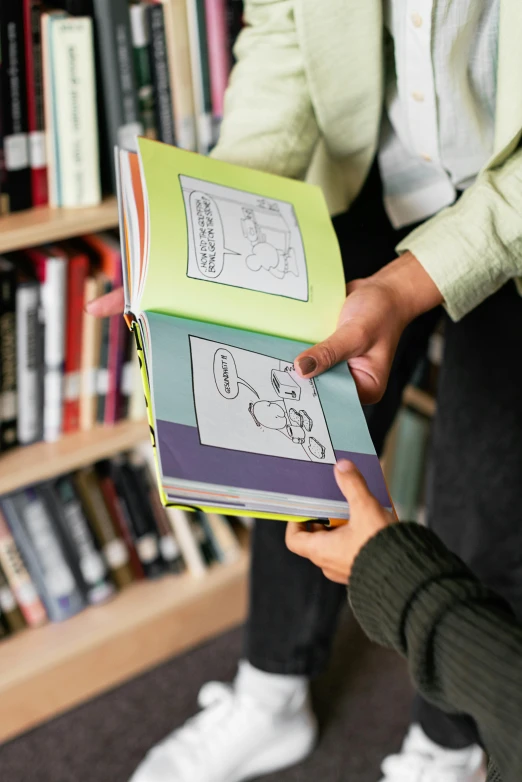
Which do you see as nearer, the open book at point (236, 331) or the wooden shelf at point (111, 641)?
the open book at point (236, 331)

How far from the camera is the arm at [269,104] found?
2.61 feet

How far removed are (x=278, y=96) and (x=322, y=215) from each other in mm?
155

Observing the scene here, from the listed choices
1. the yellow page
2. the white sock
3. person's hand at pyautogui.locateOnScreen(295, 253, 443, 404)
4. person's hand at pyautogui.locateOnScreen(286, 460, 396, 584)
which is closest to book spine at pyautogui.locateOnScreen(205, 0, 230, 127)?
the yellow page

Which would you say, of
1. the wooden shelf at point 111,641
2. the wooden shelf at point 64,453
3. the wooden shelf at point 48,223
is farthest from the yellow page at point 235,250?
the wooden shelf at point 111,641

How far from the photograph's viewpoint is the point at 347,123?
0.80m

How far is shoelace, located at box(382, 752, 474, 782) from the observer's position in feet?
3.25

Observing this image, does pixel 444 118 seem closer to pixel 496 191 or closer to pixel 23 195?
pixel 496 191

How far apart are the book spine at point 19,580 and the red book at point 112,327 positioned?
23cm

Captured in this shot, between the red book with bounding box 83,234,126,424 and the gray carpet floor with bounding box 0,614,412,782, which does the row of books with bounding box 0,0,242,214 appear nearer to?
the red book with bounding box 83,234,126,424

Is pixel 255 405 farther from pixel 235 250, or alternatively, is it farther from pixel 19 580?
pixel 19 580

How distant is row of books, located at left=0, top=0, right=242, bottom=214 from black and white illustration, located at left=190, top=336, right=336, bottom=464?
48cm

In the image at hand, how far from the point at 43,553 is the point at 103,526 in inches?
4.0

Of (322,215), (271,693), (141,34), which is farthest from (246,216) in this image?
(271,693)

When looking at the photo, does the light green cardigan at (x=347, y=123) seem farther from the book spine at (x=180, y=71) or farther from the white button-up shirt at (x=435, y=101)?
the book spine at (x=180, y=71)
